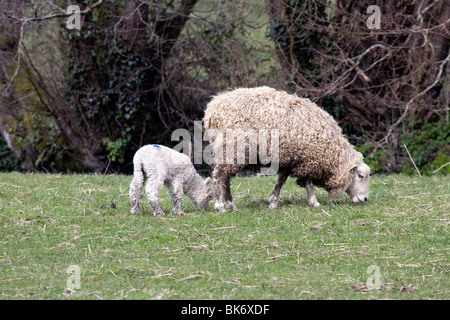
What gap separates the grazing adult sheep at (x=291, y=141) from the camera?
8.59 m

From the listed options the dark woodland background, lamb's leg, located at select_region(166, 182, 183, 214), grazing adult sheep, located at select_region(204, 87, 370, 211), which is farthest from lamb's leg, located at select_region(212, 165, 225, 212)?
the dark woodland background

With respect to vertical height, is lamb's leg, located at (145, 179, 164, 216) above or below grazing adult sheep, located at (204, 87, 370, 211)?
below

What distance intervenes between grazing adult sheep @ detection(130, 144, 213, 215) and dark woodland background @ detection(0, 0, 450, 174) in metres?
7.03

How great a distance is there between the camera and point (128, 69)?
53.8 ft

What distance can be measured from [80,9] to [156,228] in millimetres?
9924

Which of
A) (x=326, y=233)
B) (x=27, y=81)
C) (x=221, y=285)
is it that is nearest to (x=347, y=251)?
(x=326, y=233)

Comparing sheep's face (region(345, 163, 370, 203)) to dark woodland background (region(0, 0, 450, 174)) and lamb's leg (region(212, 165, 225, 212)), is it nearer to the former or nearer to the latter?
lamb's leg (region(212, 165, 225, 212))

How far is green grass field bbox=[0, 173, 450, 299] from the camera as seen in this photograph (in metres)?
5.78

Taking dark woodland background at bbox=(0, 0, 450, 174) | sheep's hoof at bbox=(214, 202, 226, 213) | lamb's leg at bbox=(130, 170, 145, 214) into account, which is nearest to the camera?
lamb's leg at bbox=(130, 170, 145, 214)

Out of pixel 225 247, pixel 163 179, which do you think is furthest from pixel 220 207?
pixel 225 247

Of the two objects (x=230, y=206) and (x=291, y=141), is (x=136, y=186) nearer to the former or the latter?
(x=230, y=206)

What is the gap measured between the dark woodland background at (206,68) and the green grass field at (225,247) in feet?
19.4

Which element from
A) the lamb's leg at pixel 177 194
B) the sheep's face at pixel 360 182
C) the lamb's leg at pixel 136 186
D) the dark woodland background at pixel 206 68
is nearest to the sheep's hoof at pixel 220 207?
the lamb's leg at pixel 177 194

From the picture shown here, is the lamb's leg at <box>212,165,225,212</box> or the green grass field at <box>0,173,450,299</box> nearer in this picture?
the green grass field at <box>0,173,450,299</box>
